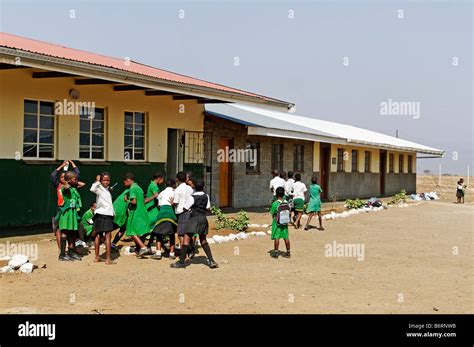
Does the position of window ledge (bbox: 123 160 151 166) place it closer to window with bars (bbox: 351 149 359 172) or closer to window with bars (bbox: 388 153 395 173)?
window with bars (bbox: 351 149 359 172)

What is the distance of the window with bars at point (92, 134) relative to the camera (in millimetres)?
13289

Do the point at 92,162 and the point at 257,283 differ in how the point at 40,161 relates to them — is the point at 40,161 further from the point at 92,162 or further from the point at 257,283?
the point at 257,283

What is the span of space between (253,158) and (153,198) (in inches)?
415

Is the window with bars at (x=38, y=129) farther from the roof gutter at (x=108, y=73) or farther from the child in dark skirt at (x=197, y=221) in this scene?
the child in dark skirt at (x=197, y=221)

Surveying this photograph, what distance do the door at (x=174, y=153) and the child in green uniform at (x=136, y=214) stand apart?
6719 mm

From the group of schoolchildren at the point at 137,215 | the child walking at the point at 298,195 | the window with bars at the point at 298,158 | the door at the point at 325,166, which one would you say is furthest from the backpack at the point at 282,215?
the door at the point at 325,166

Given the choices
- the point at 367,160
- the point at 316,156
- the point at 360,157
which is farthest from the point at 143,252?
the point at 367,160

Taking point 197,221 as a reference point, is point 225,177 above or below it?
above

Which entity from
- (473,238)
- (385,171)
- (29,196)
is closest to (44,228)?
(29,196)

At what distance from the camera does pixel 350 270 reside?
9117 mm

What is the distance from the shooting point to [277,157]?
21.7 metres

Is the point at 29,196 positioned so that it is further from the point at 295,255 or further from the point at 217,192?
the point at 217,192

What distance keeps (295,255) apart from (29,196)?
571cm

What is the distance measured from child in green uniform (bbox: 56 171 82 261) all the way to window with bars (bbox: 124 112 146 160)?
217 inches
